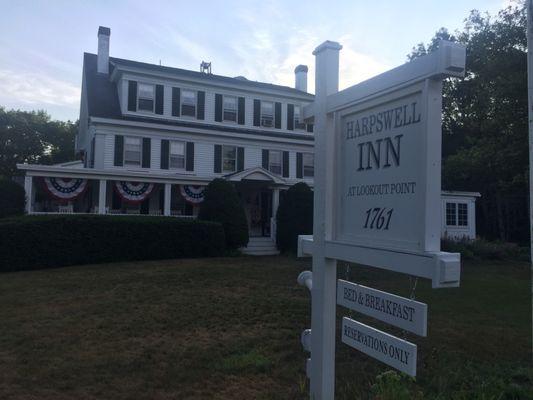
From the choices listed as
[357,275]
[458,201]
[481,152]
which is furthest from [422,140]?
[458,201]

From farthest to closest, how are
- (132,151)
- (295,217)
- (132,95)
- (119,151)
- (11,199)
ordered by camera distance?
1. (132,95)
2. (132,151)
3. (119,151)
4. (295,217)
5. (11,199)

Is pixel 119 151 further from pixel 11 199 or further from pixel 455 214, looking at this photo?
pixel 455 214

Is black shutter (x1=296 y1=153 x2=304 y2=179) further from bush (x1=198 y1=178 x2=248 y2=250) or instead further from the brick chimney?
the brick chimney

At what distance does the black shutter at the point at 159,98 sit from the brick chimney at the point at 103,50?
3780 mm

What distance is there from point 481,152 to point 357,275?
21.0 ft

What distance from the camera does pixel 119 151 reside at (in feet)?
72.1

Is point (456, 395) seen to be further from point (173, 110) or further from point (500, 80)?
point (173, 110)

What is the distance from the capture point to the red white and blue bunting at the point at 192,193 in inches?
870

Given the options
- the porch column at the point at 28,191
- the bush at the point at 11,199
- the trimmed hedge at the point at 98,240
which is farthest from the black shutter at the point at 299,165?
the bush at the point at 11,199

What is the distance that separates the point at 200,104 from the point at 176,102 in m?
1.18

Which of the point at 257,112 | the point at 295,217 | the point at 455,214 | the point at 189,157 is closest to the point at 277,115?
the point at 257,112

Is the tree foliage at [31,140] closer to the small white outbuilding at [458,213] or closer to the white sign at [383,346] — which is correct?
the small white outbuilding at [458,213]

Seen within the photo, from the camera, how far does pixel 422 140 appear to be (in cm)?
276

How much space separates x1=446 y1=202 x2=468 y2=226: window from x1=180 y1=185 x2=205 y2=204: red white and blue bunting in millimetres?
12054
